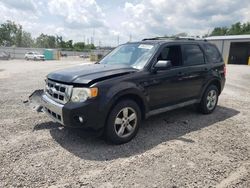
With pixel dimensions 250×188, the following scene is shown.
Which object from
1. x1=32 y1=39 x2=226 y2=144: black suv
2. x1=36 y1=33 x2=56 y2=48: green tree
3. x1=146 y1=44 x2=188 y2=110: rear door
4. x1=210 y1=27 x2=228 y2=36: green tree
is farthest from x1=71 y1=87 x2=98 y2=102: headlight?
x1=36 y1=33 x2=56 y2=48: green tree

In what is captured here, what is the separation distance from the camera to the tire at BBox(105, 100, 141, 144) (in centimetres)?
404

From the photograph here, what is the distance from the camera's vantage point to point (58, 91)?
4.18m

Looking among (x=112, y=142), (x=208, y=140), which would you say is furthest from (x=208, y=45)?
(x=112, y=142)

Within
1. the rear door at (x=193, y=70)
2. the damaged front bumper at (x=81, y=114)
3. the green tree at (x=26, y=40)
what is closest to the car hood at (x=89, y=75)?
the damaged front bumper at (x=81, y=114)

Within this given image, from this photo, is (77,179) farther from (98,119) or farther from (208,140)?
(208,140)

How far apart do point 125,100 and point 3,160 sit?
6.93ft

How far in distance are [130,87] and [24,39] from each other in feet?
279

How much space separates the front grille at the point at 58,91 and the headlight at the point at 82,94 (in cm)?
10

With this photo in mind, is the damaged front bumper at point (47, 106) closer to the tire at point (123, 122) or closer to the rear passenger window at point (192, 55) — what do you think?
the tire at point (123, 122)

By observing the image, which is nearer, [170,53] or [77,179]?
[77,179]

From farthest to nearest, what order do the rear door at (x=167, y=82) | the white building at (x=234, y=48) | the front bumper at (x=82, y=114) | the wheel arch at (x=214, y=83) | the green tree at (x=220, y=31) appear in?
the green tree at (x=220, y=31)
the white building at (x=234, y=48)
the wheel arch at (x=214, y=83)
the rear door at (x=167, y=82)
the front bumper at (x=82, y=114)

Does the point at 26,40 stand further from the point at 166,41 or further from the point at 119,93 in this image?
the point at 119,93

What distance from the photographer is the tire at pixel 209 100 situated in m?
6.11

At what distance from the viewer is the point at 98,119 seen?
3.86m
